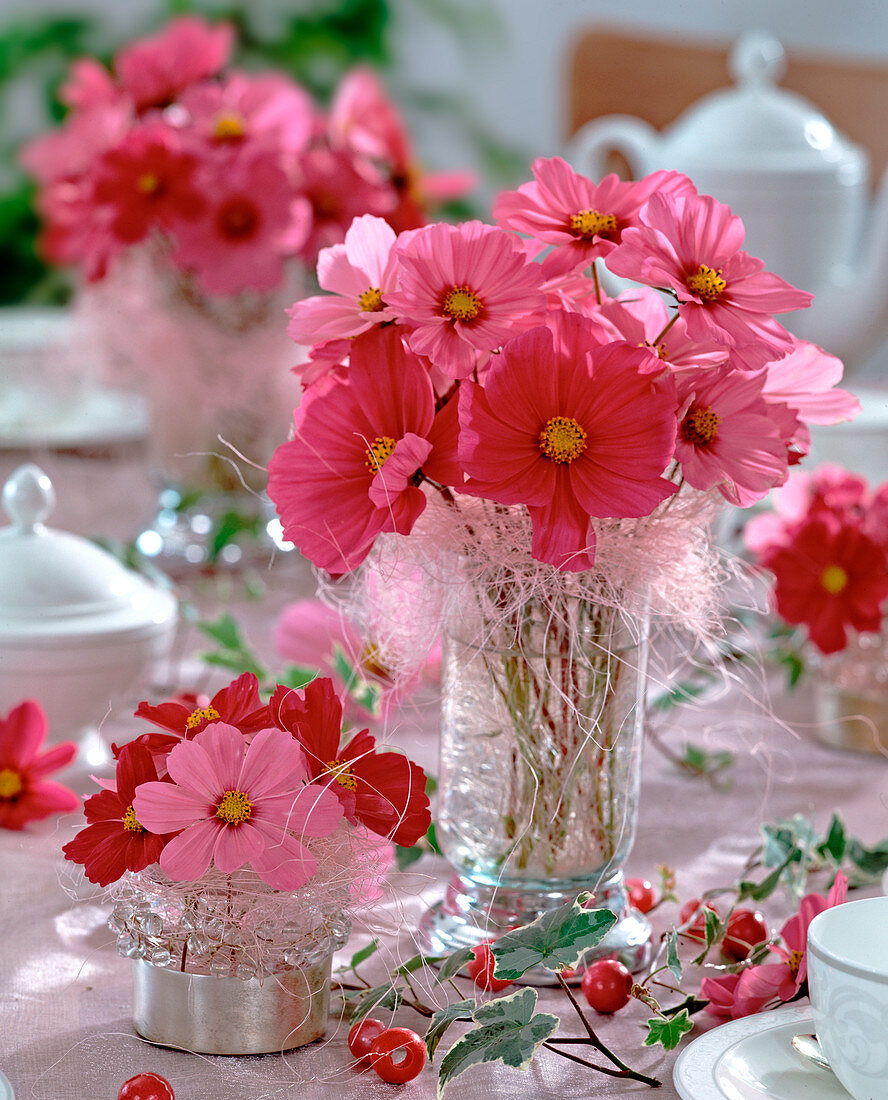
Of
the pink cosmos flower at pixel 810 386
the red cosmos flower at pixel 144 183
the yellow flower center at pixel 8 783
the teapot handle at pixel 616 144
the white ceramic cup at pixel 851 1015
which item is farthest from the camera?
the teapot handle at pixel 616 144

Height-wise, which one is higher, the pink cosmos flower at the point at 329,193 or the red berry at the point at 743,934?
the pink cosmos flower at the point at 329,193

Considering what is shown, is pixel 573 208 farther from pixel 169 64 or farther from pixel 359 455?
pixel 169 64

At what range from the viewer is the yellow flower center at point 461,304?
365 mm

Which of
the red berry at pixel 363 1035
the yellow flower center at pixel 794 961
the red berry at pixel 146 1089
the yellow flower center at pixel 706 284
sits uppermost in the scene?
the yellow flower center at pixel 706 284

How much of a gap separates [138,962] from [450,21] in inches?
63.9

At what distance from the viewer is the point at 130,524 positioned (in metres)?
0.90

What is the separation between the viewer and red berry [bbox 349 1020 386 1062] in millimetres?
362

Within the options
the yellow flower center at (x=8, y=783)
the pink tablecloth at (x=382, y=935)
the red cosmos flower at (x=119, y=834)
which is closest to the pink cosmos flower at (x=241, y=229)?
the pink tablecloth at (x=382, y=935)

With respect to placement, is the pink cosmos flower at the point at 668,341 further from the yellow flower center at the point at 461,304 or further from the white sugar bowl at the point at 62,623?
the white sugar bowl at the point at 62,623

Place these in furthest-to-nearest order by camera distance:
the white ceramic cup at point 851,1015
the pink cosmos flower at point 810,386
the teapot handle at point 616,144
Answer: the teapot handle at point 616,144, the pink cosmos flower at point 810,386, the white ceramic cup at point 851,1015

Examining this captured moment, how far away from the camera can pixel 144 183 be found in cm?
74

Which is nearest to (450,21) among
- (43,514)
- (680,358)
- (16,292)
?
(16,292)

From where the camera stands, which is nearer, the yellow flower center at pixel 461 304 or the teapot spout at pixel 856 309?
the yellow flower center at pixel 461 304

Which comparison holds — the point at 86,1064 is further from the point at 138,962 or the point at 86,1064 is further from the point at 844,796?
the point at 844,796
